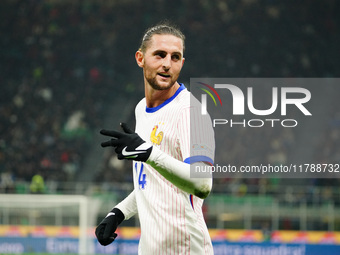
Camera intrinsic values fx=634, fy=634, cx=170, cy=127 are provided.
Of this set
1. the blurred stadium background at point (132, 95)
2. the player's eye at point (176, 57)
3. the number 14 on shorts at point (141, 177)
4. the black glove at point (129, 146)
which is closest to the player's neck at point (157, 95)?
the player's eye at point (176, 57)

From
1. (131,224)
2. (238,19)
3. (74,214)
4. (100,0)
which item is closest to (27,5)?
(100,0)

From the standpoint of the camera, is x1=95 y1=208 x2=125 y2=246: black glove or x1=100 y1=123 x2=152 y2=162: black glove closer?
x1=100 y1=123 x2=152 y2=162: black glove

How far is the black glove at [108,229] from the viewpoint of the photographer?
3.27 m

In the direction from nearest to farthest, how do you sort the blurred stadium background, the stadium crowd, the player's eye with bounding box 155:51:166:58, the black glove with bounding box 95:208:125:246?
1. the player's eye with bounding box 155:51:166:58
2. the black glove with bounding box 95:208:125:246
3. the blurred stadium background
4. the stadium crowd

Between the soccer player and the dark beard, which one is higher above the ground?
the dark beard

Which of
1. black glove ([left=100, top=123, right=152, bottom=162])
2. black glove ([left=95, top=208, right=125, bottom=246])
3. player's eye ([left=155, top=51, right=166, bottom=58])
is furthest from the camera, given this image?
black glove ([left=95, top=208, right=125, bottom=246])

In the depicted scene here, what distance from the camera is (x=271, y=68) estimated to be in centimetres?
1881

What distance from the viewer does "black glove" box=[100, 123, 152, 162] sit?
2670mm

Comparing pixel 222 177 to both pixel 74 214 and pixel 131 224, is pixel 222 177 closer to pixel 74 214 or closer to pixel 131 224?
pixel 131 224

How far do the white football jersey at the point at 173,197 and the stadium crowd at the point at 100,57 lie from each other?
43.0 feet

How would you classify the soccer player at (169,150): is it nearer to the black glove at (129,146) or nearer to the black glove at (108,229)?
the black glove at (129,146)

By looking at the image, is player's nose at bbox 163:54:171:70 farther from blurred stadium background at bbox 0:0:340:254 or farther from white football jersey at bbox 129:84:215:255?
blurred stadium background at bbox 0:0:340:254

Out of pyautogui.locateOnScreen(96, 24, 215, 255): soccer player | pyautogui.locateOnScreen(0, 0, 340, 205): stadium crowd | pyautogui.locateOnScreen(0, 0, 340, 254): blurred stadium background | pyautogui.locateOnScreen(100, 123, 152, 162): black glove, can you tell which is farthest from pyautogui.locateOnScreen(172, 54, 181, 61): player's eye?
pyautogui.locateOnScreen(0, 0, 340, 205): stadium crowd

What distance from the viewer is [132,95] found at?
62.0ft
